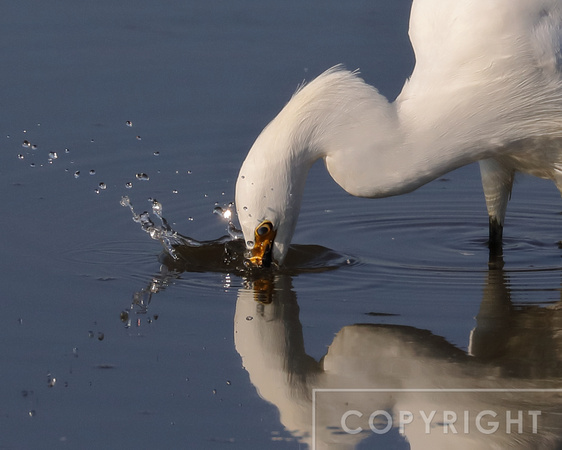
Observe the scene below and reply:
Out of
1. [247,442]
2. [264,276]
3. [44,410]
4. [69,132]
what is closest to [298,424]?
[247,442]

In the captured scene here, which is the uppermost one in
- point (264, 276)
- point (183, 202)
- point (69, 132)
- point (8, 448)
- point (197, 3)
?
point (197, 3)

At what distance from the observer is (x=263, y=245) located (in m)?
7.23

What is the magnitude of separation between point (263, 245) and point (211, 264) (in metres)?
0.60

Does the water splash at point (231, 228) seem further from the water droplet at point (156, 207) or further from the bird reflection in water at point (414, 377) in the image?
the bird reflection in water at point (414, 377)

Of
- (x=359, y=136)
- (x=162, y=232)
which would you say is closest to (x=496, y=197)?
(x=359, y=136)

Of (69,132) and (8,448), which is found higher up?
(69,132)

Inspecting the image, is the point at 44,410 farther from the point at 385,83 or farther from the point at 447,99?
the point at 385,83

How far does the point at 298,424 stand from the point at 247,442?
14.0 inches

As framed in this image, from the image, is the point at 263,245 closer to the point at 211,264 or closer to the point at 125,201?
the point at 211,264

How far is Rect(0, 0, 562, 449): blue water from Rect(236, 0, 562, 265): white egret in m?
0.65

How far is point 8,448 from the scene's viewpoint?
5.26 meters

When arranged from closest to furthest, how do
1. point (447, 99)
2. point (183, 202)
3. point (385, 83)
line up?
point (447, 99) → point (183, 202) → point (385, 83)

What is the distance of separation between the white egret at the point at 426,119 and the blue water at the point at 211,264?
648mm

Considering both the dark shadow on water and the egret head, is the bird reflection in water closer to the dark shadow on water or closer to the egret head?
the egret head
